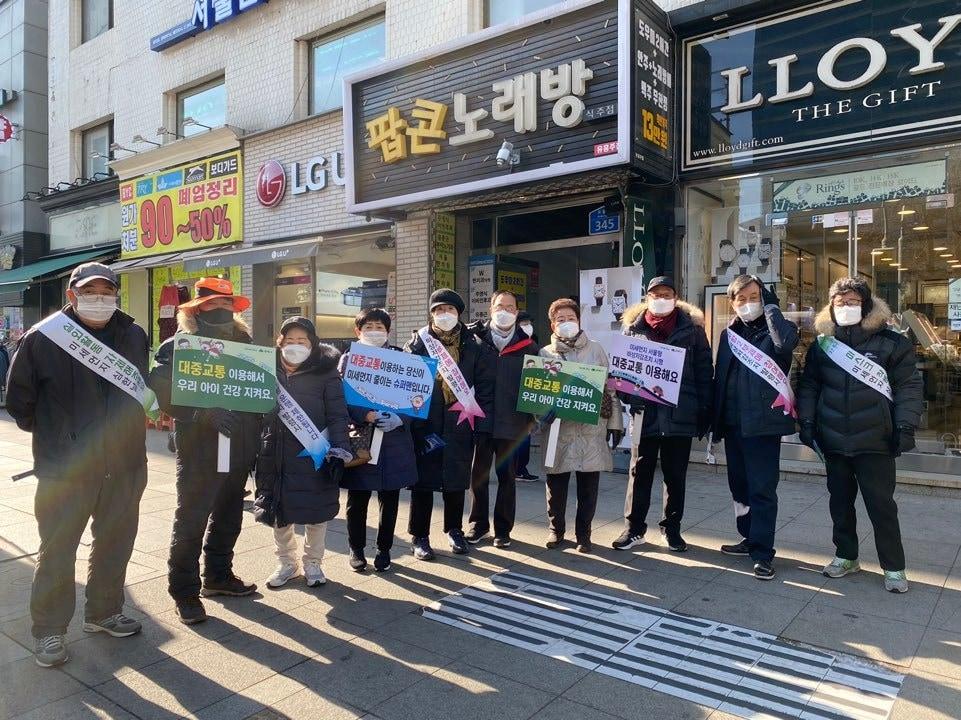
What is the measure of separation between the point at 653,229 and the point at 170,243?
9.72 m

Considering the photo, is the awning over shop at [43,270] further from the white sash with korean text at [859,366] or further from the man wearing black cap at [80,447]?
the white sash with korean text at [859,366]

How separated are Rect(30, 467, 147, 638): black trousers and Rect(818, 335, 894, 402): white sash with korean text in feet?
13.9

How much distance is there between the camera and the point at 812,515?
6129mm

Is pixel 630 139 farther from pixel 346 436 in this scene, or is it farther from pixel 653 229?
pixel 346 436

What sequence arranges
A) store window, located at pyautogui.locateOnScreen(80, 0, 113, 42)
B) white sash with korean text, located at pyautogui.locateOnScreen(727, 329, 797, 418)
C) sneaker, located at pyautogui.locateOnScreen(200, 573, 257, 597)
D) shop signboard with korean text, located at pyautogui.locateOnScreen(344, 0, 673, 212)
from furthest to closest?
store window, located at pyautogui.locateOnScreen(80, 0, 113, 42) → shop signboard with korean text, located at pyautogui.locateOnScreen(344, 0, 673, 212) → white sash with korean text, located at pyautogui.locateOnScreen(727, 329, 797, 418) → sneaker, located at pyautogui.locateOnScreen(200, 573, 257, 597)

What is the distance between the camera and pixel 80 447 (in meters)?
3.55

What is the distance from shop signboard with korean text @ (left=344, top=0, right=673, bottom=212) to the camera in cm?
723

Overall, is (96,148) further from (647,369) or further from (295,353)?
(647,369)

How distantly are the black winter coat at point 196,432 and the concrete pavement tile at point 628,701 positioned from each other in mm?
2232

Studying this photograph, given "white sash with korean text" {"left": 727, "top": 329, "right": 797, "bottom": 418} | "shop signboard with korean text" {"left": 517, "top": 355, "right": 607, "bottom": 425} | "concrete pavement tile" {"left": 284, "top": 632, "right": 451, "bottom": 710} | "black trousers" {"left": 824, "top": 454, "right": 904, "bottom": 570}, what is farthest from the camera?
"shop signboard with korean text" {"left": 517, "top": 355, "right": 607, "bottom": 425}

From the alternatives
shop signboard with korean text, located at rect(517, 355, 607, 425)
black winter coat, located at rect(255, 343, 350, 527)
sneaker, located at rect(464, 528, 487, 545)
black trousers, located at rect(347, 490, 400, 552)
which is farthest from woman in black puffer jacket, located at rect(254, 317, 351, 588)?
shop signboard with korean text, located at rect(517, 355, 607, 425)

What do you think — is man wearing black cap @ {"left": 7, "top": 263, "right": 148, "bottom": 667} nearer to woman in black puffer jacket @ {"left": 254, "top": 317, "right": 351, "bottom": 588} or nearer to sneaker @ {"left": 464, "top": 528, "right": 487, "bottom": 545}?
woman in black puffer jacket @ {"left": 254, "top": 317, "right": 351, "bottom": 588}

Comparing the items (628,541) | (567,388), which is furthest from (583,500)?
(567,388)

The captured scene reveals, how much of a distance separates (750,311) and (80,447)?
4110 millimetres
